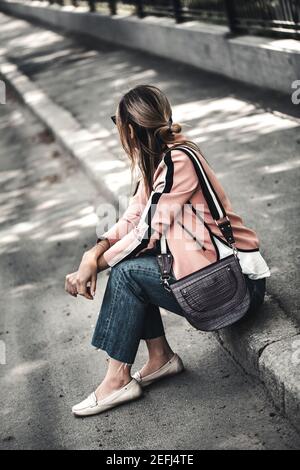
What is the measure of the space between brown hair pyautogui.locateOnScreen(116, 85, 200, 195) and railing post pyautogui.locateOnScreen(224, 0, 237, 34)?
6030mm

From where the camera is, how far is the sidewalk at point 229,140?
149 inches

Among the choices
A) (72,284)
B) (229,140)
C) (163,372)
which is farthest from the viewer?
(229,140)

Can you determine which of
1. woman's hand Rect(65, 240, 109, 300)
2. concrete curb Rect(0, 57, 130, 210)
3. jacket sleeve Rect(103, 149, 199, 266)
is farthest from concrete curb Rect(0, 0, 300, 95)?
woman's hand Rect(65, 240, 109, 300)

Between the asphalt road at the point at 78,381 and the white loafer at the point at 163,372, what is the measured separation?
4cm

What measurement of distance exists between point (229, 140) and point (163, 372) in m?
3.64

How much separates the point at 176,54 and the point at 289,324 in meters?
8.22

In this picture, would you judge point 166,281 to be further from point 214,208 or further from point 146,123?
point 146,123

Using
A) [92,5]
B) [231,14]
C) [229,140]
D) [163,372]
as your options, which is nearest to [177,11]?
[231,14]

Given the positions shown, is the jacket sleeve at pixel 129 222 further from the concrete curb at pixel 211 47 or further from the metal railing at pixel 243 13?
the metal railing at pixel 243 13

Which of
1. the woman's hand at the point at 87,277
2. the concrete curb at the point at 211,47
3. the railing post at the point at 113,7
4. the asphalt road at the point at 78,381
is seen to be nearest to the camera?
the asphalt road at the point at 78,381

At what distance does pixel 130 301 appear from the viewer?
3.77 metres

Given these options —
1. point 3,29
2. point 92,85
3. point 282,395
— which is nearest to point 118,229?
point 282,395

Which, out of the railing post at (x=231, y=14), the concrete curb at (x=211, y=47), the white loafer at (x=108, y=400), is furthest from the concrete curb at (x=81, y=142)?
the white loafer at (x=108, y=400)

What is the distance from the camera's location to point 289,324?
3.79 meters
